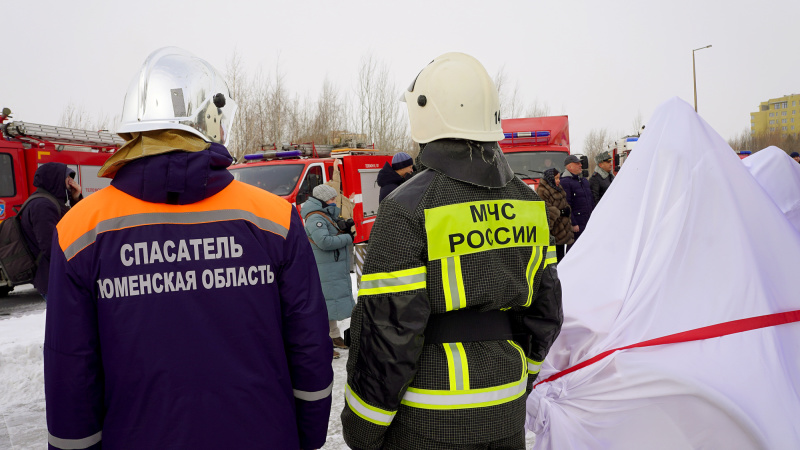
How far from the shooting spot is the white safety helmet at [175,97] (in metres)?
1.86

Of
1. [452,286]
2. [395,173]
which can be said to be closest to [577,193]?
[395,173]

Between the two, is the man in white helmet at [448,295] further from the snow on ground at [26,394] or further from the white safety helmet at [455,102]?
the snow on ground at [26,394]

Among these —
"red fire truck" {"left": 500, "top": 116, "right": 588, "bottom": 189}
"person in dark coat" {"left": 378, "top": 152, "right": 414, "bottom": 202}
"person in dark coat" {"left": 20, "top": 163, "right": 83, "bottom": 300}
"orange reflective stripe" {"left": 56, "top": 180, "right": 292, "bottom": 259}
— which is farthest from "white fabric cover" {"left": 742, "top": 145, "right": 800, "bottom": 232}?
"red fire truck" {"left": 500, "top": 116, "right": 588, "bottom": 189}

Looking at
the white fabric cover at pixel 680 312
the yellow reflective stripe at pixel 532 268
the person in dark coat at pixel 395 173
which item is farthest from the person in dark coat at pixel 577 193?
the yellow reflective stripe at pixel 532 268

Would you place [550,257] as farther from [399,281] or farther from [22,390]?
[22,390]

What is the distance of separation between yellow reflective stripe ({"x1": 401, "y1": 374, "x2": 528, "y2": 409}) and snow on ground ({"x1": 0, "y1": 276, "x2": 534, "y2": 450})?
210cm

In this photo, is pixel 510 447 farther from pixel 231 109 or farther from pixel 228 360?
pixel 231 109

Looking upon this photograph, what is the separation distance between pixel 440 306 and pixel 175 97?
1090 mm

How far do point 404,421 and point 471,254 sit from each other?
0.62m

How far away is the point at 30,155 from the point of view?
36.9ft

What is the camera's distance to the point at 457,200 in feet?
6.93

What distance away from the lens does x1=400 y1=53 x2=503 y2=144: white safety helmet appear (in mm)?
2225

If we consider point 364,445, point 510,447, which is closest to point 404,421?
point 364,445

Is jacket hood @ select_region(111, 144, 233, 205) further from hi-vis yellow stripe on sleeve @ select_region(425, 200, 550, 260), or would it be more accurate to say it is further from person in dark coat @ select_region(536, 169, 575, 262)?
person in dark coat @ select_region(536, 169, 575, 262)
